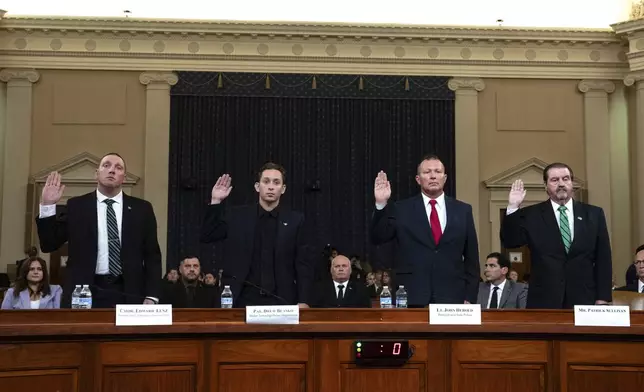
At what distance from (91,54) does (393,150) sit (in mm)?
5401

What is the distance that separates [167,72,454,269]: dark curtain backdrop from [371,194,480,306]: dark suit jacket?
931 centimetres

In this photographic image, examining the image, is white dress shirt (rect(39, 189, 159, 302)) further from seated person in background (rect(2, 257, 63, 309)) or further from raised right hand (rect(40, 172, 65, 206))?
seated person in background (rect(2, 257, 63, 309))

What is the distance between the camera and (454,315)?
140 inches

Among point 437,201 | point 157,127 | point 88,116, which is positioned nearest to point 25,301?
point 437,201

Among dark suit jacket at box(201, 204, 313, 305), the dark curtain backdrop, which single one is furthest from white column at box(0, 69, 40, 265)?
dark suit jacket at box(201, 204, 313, 305)

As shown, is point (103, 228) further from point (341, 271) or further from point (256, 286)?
point (341, 271)

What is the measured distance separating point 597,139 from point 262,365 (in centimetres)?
1180

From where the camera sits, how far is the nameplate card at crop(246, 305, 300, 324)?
11.5 feet

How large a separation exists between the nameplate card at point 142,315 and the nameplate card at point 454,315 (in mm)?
1150

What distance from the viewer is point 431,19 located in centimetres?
1442

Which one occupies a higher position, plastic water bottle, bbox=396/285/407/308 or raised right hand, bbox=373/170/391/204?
raised right hand, bbox=373/170/391/204

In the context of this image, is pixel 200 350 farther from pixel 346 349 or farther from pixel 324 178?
pixel 324 178

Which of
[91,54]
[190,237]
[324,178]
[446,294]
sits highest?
[91,54]

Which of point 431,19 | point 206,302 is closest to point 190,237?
point 431,19
